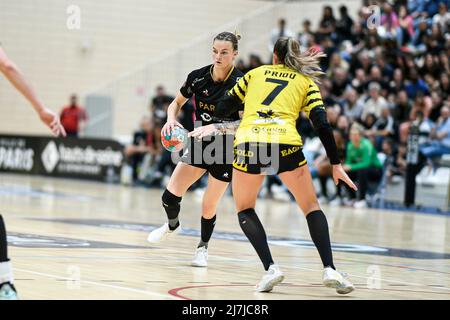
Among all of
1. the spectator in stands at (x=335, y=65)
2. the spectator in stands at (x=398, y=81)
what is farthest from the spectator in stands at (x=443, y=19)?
the spectator in stands at (x=335, y=65)

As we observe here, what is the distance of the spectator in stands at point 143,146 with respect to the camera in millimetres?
25359

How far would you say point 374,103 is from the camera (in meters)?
22.3

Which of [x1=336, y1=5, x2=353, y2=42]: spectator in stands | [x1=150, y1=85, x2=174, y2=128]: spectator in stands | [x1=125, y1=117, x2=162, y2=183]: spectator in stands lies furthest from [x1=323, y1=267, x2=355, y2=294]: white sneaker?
[x1=336, y1=5, x2=353, y2=42]: spectator in stands


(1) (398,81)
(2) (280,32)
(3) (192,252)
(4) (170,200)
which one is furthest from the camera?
(2) (280,32)

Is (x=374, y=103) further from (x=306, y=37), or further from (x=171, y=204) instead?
(x=171, y=204)

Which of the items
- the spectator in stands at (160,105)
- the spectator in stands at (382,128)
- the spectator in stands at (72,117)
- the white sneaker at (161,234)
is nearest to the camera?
the white sneaker at (161,234)

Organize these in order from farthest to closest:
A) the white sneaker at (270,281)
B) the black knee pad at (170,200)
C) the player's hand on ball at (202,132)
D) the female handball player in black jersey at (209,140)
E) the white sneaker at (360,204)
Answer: the white sneaker at (360,204)
the black knee pad at (170,200)
the female handball player in black jersey at (209,140)
the player's hand on ball at (202,132)
the white sneaker at (270,281)

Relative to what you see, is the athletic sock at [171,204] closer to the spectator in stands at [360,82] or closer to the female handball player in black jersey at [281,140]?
the female handball player in black jersey at [281,140]

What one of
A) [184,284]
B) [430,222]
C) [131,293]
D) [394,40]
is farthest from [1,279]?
[394,40]

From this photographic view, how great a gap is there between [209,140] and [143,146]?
16.4 m

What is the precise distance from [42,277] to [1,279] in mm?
1513

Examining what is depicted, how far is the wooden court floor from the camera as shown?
24.9ft

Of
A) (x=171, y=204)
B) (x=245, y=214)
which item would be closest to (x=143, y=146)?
(x=171, y=204)

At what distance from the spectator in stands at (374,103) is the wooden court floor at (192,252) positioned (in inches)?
129
